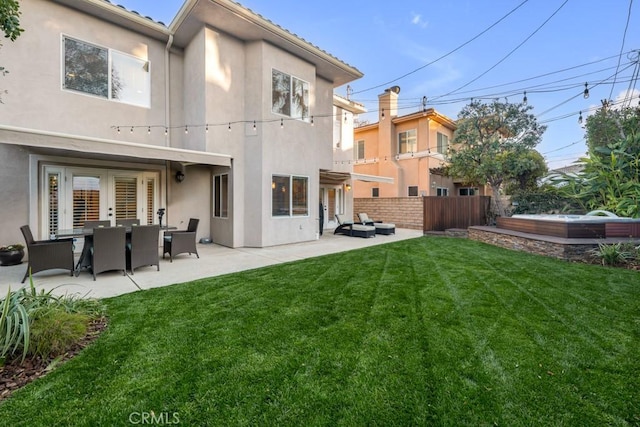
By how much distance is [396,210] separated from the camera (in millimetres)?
18625

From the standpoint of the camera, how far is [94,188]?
31.0 ft

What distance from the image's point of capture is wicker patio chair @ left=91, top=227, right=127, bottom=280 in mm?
6395

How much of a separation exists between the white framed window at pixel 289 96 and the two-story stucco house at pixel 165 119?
0.15 feet

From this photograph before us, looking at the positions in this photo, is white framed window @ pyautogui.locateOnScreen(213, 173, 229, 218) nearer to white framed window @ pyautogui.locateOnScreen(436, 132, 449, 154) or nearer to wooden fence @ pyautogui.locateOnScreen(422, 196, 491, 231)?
wooden fence @ pyautogui.locateOnScreen(422, 196, 491, 231)

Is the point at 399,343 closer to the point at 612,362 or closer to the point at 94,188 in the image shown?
the point at 612,362

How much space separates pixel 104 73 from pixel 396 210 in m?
15.7

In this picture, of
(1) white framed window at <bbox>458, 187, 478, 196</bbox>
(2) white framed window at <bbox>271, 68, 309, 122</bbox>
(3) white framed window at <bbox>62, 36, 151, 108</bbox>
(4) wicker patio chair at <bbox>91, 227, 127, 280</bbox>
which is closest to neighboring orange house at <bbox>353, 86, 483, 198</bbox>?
(1) white framed window at <bbox>458, 187, 478, 196</bbox>

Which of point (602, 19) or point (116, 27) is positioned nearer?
point (116, 27)

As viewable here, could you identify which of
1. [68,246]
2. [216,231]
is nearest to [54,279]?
[68,246]

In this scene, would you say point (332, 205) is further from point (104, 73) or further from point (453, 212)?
point (104, 73)

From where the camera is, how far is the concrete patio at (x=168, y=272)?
19.3 feet

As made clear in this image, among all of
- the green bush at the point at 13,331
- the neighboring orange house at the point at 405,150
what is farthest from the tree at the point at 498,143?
the green bush at the point at 13,331

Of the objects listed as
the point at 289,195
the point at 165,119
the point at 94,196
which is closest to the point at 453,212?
the point at 289,195

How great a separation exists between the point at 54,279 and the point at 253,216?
5.67 m
